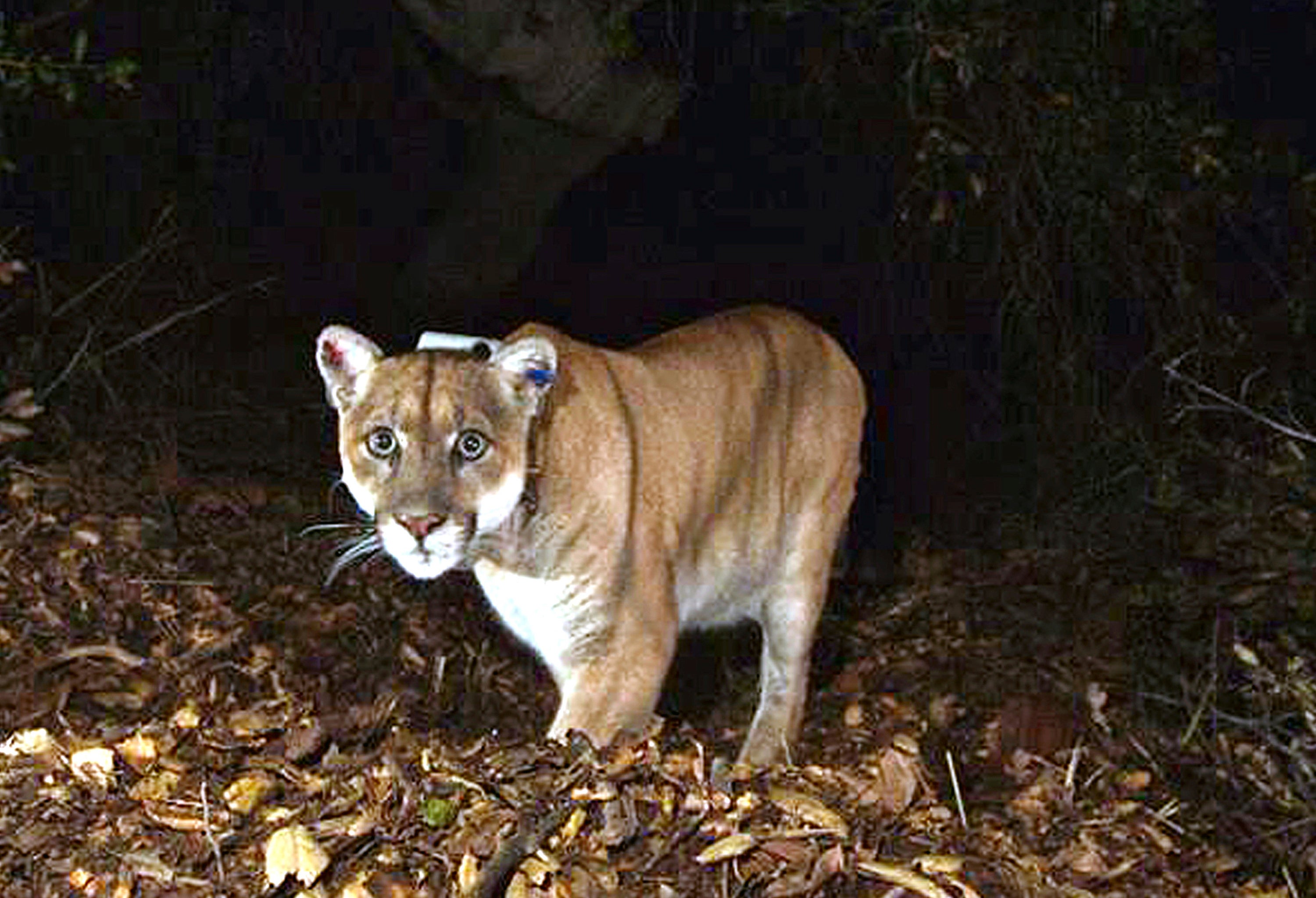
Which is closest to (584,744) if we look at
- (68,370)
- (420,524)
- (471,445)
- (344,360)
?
(420,524)

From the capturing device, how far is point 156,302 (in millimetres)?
9328

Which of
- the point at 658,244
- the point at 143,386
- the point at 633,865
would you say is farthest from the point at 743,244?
the point at 633,865

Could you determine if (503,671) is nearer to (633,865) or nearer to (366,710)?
(366,710)

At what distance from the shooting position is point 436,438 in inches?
218

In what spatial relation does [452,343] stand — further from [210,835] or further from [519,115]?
[519,115]

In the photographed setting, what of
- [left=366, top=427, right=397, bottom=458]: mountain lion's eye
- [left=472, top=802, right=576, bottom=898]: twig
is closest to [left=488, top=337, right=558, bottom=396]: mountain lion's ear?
[left=366, top=427, right=397, bottom=458]: mountain lion's eye

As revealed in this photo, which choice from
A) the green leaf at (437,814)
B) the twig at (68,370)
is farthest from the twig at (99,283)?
the green leaf at (437,814)

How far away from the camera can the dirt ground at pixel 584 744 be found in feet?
14.2

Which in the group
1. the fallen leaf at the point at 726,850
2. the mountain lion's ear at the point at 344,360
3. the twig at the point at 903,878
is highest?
the mountain lion's ear at the point at 344,360

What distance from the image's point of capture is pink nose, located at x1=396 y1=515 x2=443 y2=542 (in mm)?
5379

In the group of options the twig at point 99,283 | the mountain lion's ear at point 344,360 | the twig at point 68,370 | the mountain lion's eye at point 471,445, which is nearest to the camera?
the mountain lion's eye at point 471,445

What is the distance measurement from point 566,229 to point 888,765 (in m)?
7.73

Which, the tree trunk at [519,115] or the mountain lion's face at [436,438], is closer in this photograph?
the mountain lion's face at [436,438]

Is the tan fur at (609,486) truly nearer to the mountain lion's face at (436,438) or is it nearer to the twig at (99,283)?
the mountain lion's face at (436,438)
